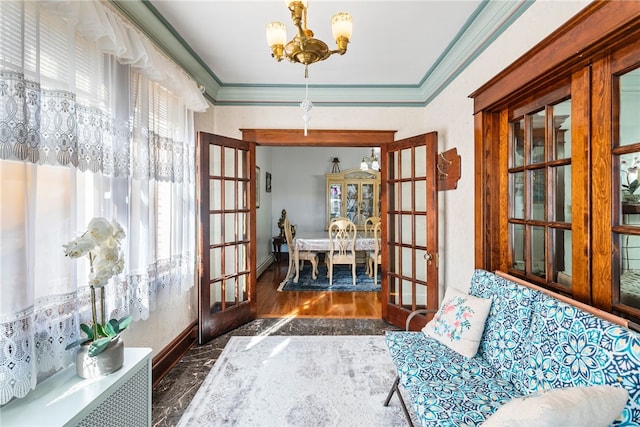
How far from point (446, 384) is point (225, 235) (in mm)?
2406

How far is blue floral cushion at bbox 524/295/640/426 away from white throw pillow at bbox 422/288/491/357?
319mm

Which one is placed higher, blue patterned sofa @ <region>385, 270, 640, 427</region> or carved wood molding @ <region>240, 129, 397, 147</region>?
carved wood molding @ <region>240, 129, 397, 147</region>

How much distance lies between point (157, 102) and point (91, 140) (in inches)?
32.5

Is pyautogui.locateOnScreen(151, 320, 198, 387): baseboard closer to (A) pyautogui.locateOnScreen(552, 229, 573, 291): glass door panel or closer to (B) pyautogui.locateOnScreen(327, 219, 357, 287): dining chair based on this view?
(B) pyautogui.locateOnScreen(327, 219, 357, 287): dining chair

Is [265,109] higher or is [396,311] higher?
[265,109]

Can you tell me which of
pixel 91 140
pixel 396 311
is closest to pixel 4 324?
pixel 91 140

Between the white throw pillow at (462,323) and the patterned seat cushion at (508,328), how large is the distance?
0.05 metres

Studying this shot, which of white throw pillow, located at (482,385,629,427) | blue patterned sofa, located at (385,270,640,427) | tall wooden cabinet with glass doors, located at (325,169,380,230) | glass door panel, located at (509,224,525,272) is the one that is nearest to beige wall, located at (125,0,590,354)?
glass door panel, located at (509,224,525,272)

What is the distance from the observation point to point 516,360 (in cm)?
142

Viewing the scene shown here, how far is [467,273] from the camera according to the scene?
2.51 meters

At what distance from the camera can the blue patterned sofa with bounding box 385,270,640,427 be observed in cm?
101

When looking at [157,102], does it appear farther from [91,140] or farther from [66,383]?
[66,383]

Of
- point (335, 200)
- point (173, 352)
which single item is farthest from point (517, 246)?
point (335, 200)

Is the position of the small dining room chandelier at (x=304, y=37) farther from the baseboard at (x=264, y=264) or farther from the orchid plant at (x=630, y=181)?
the baseboard at (x=264, y=264)
